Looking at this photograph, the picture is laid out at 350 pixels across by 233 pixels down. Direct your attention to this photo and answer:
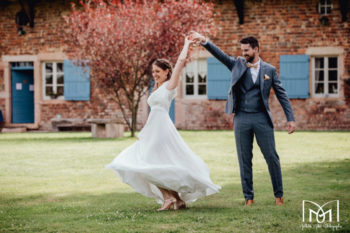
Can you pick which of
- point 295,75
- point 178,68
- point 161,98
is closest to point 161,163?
point 161,98

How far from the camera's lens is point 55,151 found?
11117mm

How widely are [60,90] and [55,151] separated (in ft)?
29.6

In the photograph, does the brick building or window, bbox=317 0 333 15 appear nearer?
the brick building

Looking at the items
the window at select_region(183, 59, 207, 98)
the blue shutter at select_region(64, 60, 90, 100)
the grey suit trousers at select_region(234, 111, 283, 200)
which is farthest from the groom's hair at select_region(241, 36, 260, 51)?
the blue shutter at select_region(64, 60, 90, 100)

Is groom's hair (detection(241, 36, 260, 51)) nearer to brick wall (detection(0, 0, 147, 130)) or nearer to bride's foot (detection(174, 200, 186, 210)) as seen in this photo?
bride's foot (detection(174, 200, 186, 210))

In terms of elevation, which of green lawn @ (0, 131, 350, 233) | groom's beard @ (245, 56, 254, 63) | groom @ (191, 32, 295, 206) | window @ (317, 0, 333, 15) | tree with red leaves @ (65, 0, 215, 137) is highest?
window @ (317, 0, 333, 15)

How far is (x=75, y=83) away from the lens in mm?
19078

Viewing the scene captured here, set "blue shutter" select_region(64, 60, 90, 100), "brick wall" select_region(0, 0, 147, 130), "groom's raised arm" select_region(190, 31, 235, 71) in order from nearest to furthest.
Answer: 1. "groom's raised arm" select_region(190, 31, 235, 71)
2. "blue shutter" select_region(64, 60, 90, 100)
3. "brick wall" select_region(0, 0, 147, 130)

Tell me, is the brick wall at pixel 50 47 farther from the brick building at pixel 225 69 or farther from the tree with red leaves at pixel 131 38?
the tree with red leaves at pixel 131 38

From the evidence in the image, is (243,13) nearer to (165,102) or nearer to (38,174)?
(38,174)

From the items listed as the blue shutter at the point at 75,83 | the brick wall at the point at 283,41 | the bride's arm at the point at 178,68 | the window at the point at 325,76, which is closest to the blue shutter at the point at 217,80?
the brick wall at the point at 283,41

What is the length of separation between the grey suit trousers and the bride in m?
0.42

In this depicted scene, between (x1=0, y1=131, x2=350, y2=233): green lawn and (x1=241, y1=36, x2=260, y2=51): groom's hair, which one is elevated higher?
(x1=241, y1=36, x2=260, y2=51): groom's hair

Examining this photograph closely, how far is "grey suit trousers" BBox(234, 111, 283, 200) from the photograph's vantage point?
4.98 meters
